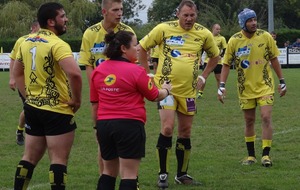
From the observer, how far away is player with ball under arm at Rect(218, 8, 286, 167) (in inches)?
393

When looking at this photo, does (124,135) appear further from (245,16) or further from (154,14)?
(154,14)

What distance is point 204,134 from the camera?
12.8m

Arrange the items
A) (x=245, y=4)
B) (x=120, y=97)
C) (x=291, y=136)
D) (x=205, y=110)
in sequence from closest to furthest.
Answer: (x=120, y=97), (x=291, y=136), (x=205, y=110), (x=245, y=4)

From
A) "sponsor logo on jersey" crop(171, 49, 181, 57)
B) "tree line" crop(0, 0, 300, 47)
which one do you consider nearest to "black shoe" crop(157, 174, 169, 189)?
→ "sponsor logo on jersey" crop(171, 49, 181, 57)

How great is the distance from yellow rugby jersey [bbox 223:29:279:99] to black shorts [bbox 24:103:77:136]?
3794 mm

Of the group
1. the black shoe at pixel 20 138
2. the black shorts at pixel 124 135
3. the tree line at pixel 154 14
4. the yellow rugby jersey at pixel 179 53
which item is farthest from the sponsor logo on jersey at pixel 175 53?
the tree line at pixel 154 14

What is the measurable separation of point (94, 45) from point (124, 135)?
2.00 m

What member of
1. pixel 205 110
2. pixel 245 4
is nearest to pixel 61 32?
pixel 205 110

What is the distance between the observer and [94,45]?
812 centimetres

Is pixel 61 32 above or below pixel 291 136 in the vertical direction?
above

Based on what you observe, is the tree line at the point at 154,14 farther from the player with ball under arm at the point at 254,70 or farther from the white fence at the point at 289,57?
the player with ball under arm at the point at 254,70

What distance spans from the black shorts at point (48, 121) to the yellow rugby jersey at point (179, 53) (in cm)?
202

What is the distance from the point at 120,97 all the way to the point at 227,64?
13.5 feet

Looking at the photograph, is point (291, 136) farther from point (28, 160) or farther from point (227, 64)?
point (28, 160)
